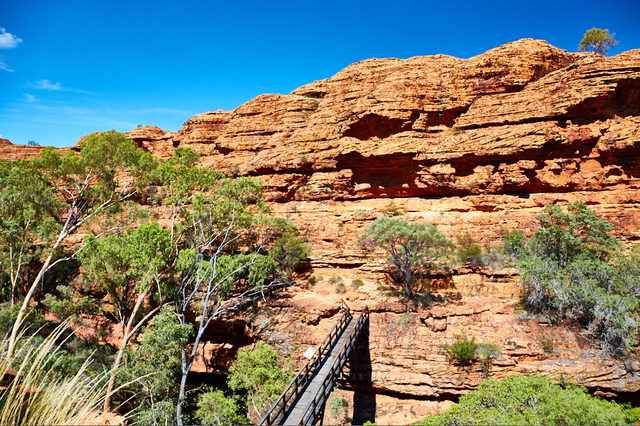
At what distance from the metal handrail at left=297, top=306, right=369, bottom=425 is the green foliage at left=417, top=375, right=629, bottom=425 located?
3681 millimetres

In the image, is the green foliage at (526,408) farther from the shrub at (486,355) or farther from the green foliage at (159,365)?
the green foliage at (159,365)

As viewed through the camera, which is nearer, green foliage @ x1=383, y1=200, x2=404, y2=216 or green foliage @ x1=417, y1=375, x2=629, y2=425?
green foliage @ x1=417, y1=375, x2=629, y2=425

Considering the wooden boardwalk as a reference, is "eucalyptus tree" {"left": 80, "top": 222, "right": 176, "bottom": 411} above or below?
above

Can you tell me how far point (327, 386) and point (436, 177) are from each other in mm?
22156

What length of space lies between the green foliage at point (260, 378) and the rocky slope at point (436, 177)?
3.03 metres

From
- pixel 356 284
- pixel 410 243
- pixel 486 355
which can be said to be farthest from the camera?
pixel 356 284

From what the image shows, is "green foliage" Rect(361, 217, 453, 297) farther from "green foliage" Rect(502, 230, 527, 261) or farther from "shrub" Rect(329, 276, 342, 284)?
"green foliage" Rect(502, 230, 527, 261)

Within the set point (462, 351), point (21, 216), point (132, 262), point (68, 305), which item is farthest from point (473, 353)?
point (21, 216)

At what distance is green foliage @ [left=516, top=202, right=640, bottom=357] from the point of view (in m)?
14.4

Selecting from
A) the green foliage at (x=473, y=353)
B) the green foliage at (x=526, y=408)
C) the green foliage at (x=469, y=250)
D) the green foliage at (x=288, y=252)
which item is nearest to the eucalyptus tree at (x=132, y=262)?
the green foliage at (x=288, y=252)

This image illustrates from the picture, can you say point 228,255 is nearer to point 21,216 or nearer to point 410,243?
point 410,243

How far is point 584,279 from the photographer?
54.4 feet

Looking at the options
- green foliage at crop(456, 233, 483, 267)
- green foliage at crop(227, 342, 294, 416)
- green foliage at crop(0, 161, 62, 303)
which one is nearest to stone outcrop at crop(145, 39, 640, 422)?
green foliage at crop(456, 233, 483, 267)

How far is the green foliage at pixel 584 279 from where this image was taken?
14375 millimetres
